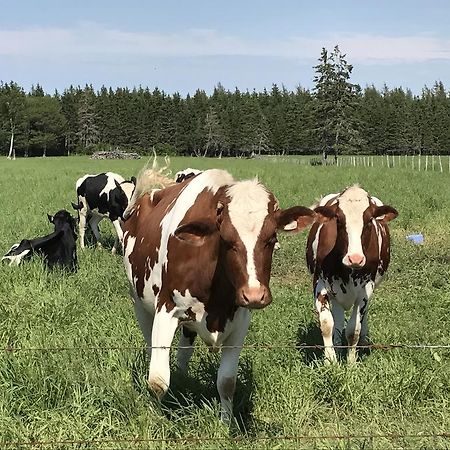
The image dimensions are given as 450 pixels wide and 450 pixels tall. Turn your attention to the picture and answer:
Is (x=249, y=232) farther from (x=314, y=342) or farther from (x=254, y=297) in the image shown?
(x=314, y=342)

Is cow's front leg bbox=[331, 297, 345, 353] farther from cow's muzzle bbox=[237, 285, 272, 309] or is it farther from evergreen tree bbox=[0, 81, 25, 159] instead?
evergreen tree bbox=[0, 81, 25, 159]

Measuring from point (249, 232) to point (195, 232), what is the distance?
442 mm

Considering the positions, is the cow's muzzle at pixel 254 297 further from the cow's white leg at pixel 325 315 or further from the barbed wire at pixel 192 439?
the cow's white leg at pixel 325 315

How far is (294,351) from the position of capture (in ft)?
18.7

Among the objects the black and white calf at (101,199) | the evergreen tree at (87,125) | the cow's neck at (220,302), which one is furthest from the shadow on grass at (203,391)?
the evergreen tree at (87,125)

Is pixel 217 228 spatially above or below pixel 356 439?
above

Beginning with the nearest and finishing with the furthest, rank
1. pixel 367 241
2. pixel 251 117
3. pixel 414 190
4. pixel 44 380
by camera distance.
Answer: pixel 44 380, pixel 367 241, pixel 414 190, pixel 251 117

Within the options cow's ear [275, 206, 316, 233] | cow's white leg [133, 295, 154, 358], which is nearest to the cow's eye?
cow's ear [275, 206, 316, 233]

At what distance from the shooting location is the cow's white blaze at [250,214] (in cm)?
352

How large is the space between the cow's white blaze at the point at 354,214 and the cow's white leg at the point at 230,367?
1.64 metres

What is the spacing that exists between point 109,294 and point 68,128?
86424mm

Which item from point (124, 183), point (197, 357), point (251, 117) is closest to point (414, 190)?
point (124, 183)

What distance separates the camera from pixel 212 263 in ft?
13.1

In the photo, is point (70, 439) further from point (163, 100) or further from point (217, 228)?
point (163, 100)
